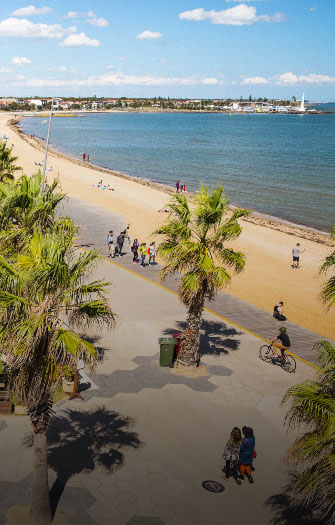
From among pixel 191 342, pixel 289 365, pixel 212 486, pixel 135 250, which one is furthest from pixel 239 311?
pixel 212 486

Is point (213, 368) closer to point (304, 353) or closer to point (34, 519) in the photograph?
point (304, 353)

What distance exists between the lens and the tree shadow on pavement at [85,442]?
32.2ft

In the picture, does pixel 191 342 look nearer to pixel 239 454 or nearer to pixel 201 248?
pixel 201 248

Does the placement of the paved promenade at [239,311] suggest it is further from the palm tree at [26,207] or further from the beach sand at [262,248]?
the palm tree at [26,207]

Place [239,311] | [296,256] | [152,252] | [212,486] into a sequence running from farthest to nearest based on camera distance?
1. [296,256]
2. [152,252]
3. [239,311]
4. [212,486]

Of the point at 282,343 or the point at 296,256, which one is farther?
the point at 296,256

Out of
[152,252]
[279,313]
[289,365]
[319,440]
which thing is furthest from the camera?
[152,252]

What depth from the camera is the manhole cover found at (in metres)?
9.45

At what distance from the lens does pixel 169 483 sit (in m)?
9.48

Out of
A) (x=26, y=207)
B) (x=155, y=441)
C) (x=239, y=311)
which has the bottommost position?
(x=155, y=441)

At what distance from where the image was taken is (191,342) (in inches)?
545

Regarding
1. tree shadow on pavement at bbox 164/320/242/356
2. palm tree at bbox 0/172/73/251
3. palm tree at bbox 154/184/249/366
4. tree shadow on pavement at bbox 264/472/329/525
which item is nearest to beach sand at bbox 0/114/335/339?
tree shadow on pavement at bbox 164/320/242/356

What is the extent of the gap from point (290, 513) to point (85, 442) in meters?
4.44

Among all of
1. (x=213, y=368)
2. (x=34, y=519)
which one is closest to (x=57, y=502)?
(x=34, y=519)
